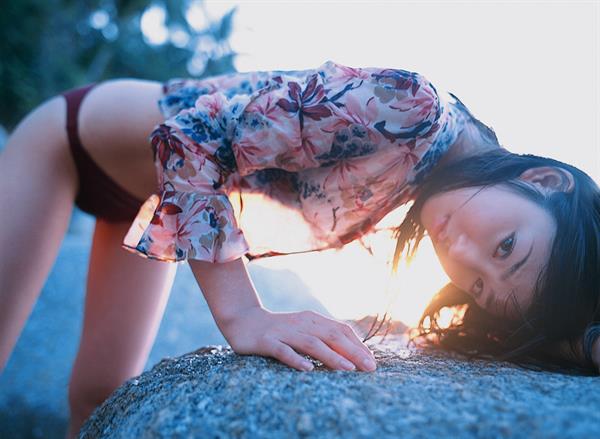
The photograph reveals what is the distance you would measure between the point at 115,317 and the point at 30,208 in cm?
67

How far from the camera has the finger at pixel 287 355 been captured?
1329 millimetres

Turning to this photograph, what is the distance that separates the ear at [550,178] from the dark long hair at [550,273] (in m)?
0.02

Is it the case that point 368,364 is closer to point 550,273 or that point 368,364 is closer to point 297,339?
point 297,339

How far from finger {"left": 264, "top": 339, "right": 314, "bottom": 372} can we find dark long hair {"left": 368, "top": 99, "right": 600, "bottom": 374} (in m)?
0.77

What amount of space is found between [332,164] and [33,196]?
1081 mm

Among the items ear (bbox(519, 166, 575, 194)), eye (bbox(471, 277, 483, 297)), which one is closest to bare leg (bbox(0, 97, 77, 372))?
eye (bbox(471, 277, 483, 297))

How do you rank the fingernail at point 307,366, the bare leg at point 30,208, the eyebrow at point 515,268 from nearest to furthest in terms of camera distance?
the fingernail at point 307,366 → the eyebrow at point 515,268 → the bare leg at point 30,208

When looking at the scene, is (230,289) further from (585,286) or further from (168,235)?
(585,286)

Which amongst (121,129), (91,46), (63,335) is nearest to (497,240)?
(121,129)

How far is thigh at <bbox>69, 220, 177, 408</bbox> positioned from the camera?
2.31m

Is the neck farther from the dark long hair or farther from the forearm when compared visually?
the forearm

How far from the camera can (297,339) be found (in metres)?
1.39

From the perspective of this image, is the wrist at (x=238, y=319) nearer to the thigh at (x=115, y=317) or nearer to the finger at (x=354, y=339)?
the finger at (x=354, y=339)

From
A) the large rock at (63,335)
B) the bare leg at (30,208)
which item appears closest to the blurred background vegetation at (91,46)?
the large rock at (63,335)
